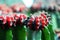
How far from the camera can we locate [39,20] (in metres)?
1.01

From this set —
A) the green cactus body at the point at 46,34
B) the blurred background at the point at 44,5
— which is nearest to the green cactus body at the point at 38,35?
the green cactus body at the point at 46,34

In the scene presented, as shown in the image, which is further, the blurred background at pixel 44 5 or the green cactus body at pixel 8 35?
the blurred background at pixel 44 5

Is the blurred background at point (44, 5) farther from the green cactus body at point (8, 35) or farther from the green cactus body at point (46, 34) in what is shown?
the green cactus body at point (8, 35)

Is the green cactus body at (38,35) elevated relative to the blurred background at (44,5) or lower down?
lower down

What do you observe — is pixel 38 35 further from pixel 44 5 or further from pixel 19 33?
pixel 44 5

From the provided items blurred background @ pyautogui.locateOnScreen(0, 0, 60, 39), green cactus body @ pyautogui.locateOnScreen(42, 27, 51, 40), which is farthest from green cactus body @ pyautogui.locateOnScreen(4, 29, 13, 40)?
blurred background @ pyautogui.locateOnScreen(0, 0, 60, 39)

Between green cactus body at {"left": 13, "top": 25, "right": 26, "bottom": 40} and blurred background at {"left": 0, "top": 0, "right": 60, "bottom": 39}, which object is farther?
blurred background at {"left": 0, "top": 0, "right": 60, "bottom": 39}

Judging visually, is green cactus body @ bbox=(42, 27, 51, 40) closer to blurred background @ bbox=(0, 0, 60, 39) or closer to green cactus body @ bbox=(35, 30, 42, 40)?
green cactus body @ bbox=(35, 30, 42, 40)

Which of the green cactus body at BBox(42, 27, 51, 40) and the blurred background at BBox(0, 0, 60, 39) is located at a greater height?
the blurred background at BBox(0, 0, 60, 39)

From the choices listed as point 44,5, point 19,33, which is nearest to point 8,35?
point 19,33

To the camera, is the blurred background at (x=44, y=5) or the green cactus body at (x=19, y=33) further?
the blurred background at (x=44, y=5)

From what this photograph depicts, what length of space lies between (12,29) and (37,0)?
2.43 metres

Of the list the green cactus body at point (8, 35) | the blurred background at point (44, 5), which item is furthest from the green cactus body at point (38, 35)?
the blurred background at point (44, 5)

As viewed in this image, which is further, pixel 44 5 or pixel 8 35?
pixel 44 5
